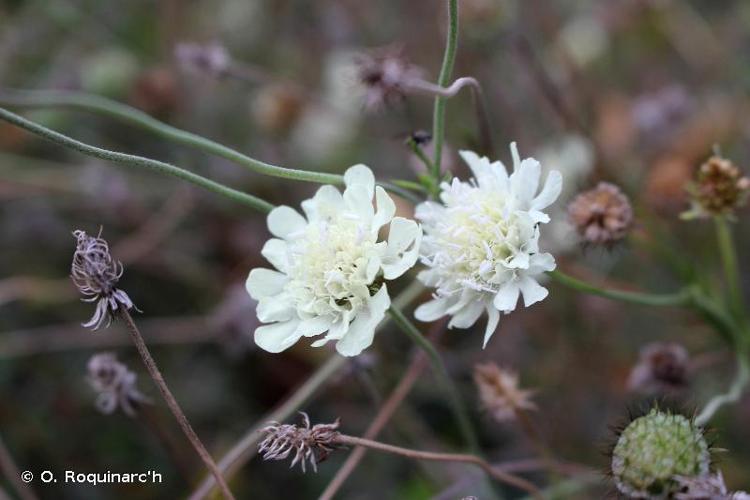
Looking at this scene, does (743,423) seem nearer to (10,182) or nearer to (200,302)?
(200,302)

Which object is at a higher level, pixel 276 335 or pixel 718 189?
pixel 718 189

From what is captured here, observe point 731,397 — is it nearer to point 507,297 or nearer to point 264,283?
point 507,297

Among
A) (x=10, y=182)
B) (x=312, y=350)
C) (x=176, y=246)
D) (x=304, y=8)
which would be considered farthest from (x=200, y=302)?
(x=304, y=8)

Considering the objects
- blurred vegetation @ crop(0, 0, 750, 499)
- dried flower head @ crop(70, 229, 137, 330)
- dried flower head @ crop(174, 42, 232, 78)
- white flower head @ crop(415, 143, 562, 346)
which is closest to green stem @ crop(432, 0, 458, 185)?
white flower head @ crop(415, 143, 562, 346)

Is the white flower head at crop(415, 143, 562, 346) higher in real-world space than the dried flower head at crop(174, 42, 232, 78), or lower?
lower

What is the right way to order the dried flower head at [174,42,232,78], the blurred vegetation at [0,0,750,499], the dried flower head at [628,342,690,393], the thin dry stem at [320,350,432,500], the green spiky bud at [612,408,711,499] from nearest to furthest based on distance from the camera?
the green spiky bud at [612,408,711,499]
the thin dry stem at [320,350,432,500]
the dried flower head at [628,342,690,393]
the dried flower head at [174,42,232,78]
the blurred vegetation at [0,0,750,499]

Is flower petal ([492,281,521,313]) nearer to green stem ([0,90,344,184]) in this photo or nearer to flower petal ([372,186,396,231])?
flower petal ([372,186,396,231])

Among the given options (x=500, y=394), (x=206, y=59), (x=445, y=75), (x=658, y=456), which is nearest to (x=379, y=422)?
(x=500, y=394)
